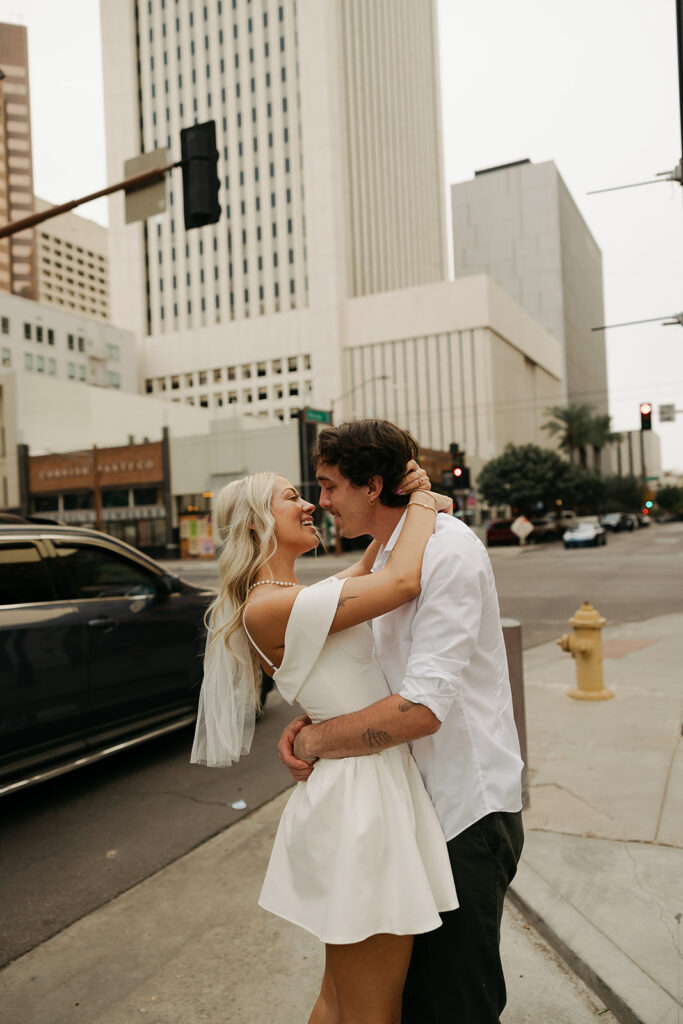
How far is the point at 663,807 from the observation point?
→ 4.01 metres

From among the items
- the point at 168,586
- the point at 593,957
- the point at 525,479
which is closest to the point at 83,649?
the point at 168,586

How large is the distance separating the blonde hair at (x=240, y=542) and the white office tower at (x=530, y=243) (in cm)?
11722

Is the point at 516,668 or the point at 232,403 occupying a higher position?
the point at 232,403

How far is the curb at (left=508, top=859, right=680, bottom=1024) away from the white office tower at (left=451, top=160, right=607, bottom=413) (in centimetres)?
11610

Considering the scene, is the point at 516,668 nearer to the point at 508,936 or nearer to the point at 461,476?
the point at 508,936

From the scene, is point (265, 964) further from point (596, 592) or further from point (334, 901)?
point (596, 592)

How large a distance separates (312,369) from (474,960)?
76.2 m

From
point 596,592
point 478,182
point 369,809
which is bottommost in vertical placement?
point 596,592

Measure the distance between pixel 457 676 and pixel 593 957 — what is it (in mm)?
1735

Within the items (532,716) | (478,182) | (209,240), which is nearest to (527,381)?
(209,240)

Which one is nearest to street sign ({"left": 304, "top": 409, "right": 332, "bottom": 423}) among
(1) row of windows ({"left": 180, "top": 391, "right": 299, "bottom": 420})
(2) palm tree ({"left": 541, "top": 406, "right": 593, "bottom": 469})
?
(1) row of windows ({"left": 180, "top": 391, "right": 299, "bottom": 420})

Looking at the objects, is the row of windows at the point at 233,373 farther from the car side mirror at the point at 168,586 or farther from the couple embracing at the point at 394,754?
the couple embracing at the point at 394,754

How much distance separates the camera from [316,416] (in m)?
41.7

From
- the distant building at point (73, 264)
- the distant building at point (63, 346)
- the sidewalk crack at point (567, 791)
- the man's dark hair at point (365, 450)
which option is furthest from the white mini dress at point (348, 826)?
the distant building at point (73, 264)
